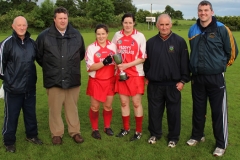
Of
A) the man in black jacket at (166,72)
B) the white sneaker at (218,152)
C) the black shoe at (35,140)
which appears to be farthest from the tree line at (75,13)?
the white sneaker at (218,152)

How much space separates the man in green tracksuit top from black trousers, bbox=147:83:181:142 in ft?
1.09

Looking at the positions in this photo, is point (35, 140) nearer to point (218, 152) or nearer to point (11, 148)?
point (11, 148)

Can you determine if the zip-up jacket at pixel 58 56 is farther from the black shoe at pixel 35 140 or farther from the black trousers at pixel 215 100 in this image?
the black trousers at pixel 215 100

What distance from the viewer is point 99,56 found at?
4492 millimetres

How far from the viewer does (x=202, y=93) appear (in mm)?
4242

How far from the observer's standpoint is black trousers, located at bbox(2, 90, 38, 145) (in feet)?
13.7

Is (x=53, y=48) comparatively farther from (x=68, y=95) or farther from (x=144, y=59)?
(x=144, y=59)

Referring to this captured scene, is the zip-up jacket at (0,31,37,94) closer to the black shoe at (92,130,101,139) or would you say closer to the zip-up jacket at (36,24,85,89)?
the zip-up jacket at (36,24,85,89)

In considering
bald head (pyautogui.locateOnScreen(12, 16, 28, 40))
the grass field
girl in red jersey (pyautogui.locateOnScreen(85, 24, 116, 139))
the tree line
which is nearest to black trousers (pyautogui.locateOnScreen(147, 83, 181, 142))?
the grass field

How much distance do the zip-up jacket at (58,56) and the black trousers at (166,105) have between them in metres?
1.38

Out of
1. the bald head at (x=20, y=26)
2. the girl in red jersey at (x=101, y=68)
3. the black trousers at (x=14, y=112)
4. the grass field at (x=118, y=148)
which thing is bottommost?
the grass field at (x=118, y=148)

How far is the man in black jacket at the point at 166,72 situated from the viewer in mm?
4211

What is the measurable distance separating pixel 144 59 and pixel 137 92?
0.58 metres

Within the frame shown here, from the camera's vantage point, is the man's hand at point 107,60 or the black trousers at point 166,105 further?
the black trousers at point 166,105
